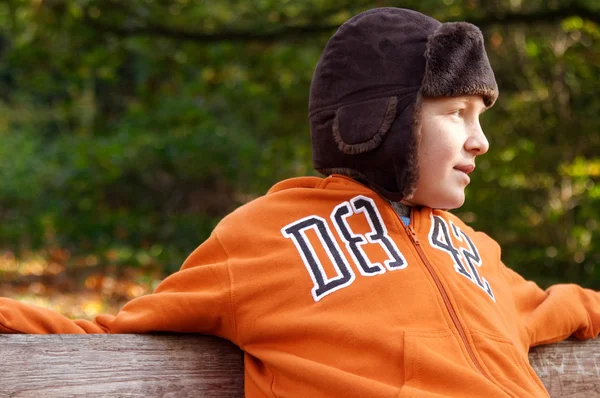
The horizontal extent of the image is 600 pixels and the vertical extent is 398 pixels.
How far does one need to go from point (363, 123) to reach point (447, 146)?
207mm

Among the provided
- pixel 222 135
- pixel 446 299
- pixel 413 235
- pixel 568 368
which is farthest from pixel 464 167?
pixel 222 135

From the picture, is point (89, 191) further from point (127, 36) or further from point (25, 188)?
point (127, 36)

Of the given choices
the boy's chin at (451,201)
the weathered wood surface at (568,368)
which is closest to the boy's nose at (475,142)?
the boy's chin at (451,201)

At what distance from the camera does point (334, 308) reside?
176 cm

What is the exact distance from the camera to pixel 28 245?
925cm

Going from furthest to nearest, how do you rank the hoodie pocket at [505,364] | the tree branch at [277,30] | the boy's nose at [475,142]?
1. the tree branch at [277,30]
2. the boy's nose at [475,142]
3. the hoodie pocket at [505,364]

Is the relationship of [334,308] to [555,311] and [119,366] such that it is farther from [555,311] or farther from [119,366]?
[555,311]

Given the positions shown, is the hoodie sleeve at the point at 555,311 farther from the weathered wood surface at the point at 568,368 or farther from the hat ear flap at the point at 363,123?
the hat ear flap at the point at 363,123

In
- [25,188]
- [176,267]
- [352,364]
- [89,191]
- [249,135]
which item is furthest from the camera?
[25,188]

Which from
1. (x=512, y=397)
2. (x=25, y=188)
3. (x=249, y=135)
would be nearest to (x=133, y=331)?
(x=512, y=397)

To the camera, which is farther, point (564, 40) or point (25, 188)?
point (25, 188)

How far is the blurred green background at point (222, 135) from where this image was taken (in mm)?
5656

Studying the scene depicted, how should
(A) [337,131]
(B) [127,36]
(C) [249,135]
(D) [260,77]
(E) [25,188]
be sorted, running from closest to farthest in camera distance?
(A) [337,131]
(B) [127,36]
(D) [260,77]
(C) [249,135]
(E) [25,188]

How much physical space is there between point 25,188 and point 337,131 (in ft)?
28.8
